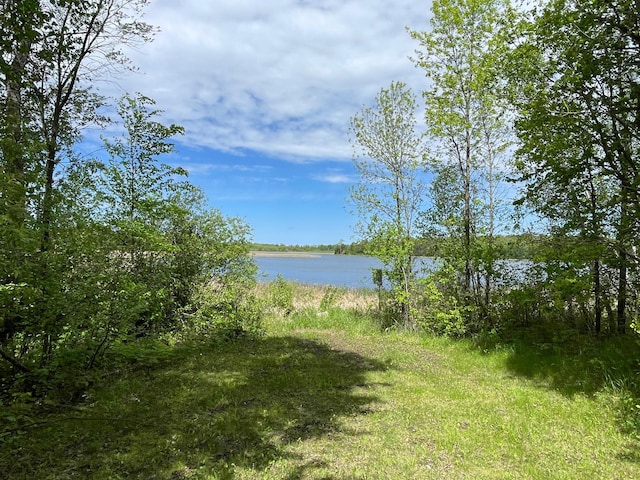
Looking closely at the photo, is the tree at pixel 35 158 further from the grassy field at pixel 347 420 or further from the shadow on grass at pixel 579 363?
the shadow on grass at pixel 579 363

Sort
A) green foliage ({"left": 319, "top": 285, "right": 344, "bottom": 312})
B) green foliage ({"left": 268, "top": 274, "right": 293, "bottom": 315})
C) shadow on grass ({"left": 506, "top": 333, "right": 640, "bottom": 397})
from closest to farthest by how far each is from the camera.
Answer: shadow on grass ({"left": 506, "top": 333, "right": 640, "bottom": 397}), green foliage ({"left": 268, "top": 274, "right": 293, "bottom": 315}), green foliage ({"left": 319, "top": 285, "right": 344, "bottom": 312})

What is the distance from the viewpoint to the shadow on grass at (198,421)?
3250 mm

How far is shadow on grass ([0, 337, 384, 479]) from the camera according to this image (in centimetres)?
325

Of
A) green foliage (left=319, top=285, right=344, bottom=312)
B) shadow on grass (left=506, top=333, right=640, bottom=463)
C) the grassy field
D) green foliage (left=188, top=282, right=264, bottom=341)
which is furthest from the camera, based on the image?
green foliage (left=319, top=285, right=344, bottom=312)

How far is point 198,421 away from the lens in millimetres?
4148

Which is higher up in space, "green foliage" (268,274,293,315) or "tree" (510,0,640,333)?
"tree" (510,0,640,333)

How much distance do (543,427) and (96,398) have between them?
4955 mm

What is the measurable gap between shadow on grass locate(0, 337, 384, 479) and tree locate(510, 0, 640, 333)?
13.0ft

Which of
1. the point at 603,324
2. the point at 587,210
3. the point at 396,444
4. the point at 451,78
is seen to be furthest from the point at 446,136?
the point at 396,444

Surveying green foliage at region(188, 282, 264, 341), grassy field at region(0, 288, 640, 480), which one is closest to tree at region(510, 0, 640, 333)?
grassy field at region(0, 288, 640, 480)

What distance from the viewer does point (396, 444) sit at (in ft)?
11.8

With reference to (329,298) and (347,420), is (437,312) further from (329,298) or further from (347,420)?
(347,420)

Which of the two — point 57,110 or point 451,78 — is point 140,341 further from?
point 451,78

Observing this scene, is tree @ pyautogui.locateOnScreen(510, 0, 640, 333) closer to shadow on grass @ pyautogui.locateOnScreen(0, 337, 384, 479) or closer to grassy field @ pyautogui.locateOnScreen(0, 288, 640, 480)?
grassy field @ pyautogui.locateOnScreen(0, 288, 640, 480)
